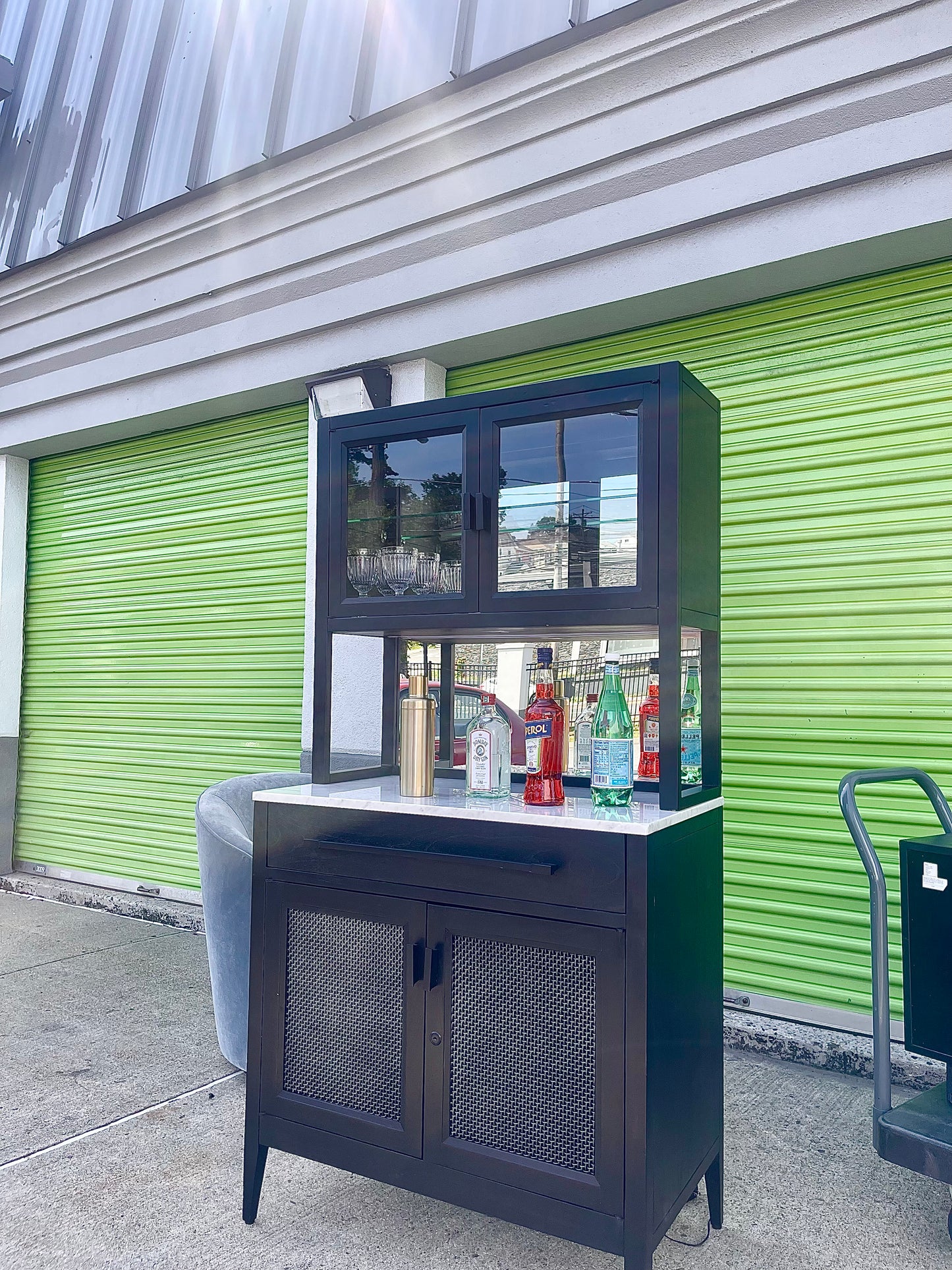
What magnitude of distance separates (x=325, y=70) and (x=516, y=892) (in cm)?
442

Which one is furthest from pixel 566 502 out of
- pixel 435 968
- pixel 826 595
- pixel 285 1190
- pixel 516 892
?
pixel 285 1190

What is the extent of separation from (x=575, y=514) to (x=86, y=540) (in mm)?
5063

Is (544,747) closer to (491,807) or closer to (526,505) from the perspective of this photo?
(491,807)

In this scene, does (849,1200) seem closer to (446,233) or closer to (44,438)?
(446,233)

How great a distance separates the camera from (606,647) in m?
2.78

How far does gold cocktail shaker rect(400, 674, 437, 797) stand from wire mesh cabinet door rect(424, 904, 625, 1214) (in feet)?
1.23

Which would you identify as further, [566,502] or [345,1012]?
[566,502]

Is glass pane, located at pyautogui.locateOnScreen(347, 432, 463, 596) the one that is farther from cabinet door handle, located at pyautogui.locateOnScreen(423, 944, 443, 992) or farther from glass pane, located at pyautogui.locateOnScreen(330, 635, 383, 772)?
glass pane, located at pyautogui.locateOnScreen(330, 635, 383, 772)

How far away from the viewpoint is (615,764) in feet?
7.27

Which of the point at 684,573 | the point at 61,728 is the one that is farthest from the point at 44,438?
the point at 684,573

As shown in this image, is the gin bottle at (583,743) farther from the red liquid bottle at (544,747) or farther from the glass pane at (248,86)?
the glass pane at (248,86)

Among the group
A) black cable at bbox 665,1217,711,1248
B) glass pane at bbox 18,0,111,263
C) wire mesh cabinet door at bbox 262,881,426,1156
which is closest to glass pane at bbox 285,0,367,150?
glass pane at bbox 18,0,111,263

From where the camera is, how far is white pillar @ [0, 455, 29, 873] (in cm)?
664

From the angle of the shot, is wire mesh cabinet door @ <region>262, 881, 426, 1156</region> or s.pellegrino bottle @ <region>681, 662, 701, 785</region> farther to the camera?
s.pellegrino bottle @ <region>681, 662, 701, 785</region>
